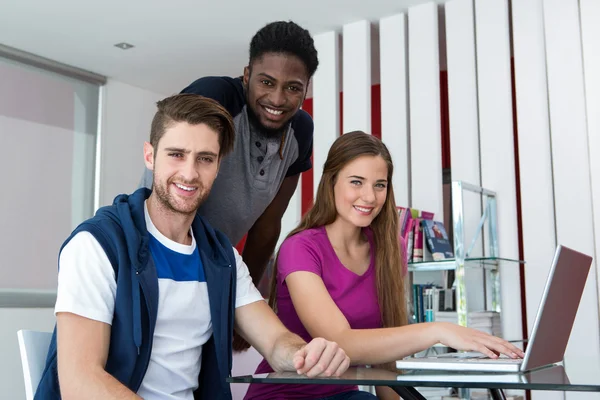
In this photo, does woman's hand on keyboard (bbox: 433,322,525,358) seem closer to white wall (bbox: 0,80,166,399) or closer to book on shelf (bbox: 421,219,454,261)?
book on shelf (bbox: 421,219,454,261)

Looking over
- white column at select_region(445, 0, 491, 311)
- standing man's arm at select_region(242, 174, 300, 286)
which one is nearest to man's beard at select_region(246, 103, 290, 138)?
standing man's arm at select_region(242, 174, 300, 286)

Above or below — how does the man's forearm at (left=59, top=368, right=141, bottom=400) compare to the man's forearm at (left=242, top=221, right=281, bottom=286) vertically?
below

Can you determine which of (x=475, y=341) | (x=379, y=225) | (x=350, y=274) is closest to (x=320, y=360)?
(x=475, y=341)

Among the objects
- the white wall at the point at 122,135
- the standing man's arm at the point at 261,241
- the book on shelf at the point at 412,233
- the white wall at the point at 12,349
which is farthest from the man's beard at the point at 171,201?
the white wall at the point at 122,135

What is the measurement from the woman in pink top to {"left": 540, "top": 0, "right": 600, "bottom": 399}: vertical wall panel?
5.35ft

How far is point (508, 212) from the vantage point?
3656mm

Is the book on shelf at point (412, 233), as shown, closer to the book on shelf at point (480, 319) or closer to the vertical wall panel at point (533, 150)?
the book on shelf at point (480, 319)

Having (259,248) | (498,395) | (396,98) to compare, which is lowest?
(498,395)

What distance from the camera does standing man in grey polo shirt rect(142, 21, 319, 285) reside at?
212 cm

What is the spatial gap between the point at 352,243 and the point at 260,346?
0.55 m

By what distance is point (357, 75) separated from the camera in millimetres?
4297

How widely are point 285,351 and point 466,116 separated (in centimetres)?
261

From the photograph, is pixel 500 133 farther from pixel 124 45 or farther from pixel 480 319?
pixel 124 45

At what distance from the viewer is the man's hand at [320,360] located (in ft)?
4.33
